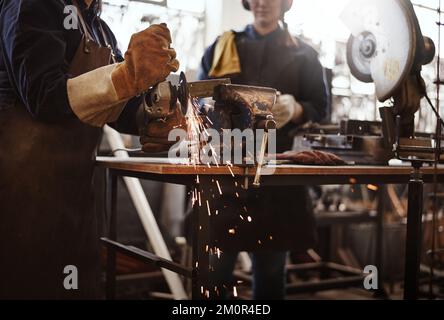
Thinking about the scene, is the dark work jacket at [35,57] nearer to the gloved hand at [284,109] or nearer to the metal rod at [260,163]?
the metal rod at [260,163]

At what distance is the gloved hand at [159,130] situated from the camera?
2082 millimetres

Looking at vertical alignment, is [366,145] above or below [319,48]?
below

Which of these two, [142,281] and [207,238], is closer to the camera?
[207,238]

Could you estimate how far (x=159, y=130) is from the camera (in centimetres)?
209

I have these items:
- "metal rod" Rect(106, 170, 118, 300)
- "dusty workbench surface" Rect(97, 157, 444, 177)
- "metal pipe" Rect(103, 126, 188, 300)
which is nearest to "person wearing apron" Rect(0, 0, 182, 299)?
"dusty workbench surface" Rect(97, 157, 444, 177)

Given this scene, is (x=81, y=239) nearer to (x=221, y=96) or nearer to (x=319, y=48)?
(x=221, y=96)

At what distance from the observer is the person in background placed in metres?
2.80

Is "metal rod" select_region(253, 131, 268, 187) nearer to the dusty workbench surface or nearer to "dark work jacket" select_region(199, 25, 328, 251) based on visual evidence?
the dusty workbench surface

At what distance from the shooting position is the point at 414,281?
214 cm

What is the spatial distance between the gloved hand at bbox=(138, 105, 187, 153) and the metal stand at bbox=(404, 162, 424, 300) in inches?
36.7

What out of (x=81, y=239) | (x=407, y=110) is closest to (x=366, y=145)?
(x=407, y=110)

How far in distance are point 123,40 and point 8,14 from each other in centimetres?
228

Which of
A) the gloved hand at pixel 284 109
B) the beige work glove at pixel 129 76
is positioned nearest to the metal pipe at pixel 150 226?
the gloved hand at pixel 284 109

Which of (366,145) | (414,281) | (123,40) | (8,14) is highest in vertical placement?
(123,40)
